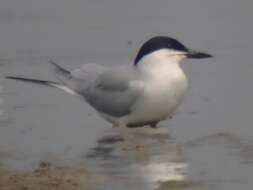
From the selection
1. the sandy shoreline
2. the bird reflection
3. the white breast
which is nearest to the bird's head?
the white breast

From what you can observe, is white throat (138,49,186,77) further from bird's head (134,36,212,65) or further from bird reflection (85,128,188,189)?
bird reflection (85,128,188,189)

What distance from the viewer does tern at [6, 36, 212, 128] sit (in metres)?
8.70

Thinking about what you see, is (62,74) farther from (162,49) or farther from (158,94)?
(158,94)

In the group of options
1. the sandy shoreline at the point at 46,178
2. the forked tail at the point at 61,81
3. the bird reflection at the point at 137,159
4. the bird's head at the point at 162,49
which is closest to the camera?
the sandy shoreline at the point at 46,178

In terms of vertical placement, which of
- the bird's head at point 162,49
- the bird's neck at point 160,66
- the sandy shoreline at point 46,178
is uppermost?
the bird's head at point 162,49

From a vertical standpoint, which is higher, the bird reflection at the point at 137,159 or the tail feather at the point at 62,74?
the tail feather at the point at 62,74

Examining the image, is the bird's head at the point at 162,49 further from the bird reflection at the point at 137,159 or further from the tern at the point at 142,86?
the bird reflection at the point at 137,159

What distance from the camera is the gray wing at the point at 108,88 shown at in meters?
8.82

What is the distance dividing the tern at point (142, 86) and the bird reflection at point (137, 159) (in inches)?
5.3

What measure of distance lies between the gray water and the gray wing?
0.53 ft

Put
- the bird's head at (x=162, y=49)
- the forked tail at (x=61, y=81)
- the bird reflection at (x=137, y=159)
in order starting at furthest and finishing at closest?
the forked tail at (x=61, y=81), the bird's head at (x=162, y=49), the bird reflection at (x=137, y=159)

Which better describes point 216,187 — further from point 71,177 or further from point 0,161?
point 0,161

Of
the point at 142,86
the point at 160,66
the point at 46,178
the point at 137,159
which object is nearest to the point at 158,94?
the point at 142,86

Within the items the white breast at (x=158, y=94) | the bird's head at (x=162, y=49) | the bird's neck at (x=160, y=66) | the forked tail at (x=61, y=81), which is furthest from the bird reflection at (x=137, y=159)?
the forked tail at (x=61, y=81)
